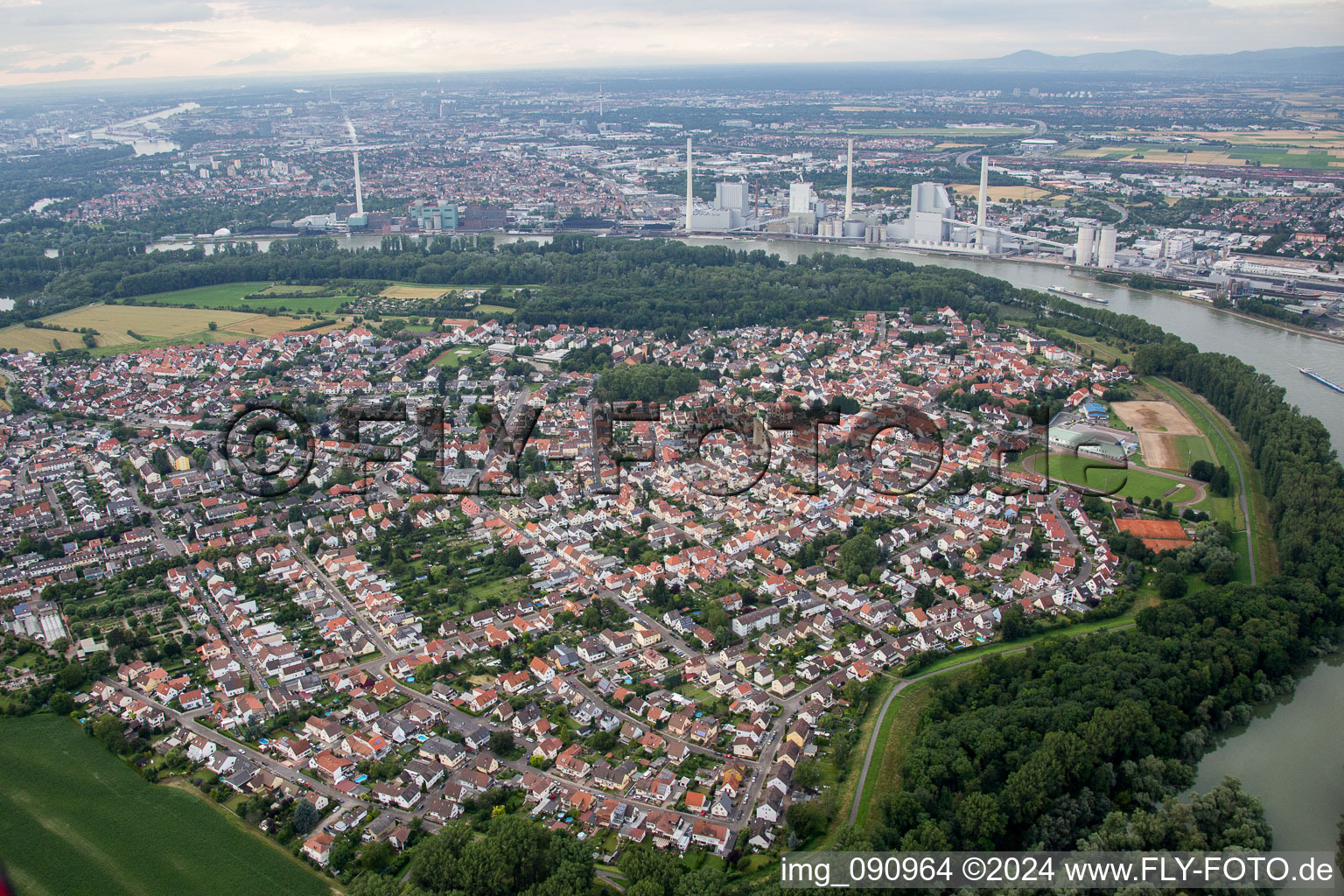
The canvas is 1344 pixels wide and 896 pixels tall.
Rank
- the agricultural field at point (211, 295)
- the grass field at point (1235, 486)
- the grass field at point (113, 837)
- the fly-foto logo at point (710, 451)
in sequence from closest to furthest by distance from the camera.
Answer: the grass field at point (113, 837) < the grass field at point (1235, 486) < the fly-foto logo at point (710, 451) < the agricultural field at point (211, 295)

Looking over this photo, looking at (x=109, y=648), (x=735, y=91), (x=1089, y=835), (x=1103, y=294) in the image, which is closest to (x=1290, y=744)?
(x=1089, y=835)

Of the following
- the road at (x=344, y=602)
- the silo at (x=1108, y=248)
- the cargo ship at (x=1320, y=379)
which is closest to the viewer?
the road at (x=344, y=602)

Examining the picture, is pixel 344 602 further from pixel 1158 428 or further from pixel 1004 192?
pixel 1004 192

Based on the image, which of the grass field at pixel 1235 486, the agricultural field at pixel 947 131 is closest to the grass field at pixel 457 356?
the grass field at pixel 1235 486

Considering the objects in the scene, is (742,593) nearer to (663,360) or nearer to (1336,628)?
(1336,628)

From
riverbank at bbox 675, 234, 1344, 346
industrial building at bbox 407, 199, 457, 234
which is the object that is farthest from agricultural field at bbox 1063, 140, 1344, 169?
industrial building at bbox 407, 199, 457, 234

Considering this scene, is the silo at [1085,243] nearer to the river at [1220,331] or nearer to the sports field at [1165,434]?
the river at [1220,331]

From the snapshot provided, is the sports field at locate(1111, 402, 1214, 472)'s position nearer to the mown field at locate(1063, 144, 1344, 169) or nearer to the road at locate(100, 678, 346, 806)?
the road at locate(100, 678, 346, 806)

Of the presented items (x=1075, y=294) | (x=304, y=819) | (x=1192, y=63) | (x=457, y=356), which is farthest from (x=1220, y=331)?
(x=1192, y=63)
